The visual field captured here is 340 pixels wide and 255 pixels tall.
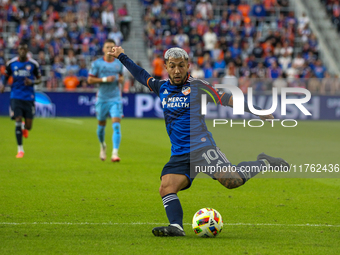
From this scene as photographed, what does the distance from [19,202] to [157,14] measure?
2291cm

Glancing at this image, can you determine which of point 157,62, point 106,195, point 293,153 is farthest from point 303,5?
point 106,195

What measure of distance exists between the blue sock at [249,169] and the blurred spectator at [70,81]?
1952 centimetres

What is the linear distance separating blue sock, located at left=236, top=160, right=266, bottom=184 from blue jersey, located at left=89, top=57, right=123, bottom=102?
590cm

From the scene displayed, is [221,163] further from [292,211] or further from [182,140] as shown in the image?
[292,211]

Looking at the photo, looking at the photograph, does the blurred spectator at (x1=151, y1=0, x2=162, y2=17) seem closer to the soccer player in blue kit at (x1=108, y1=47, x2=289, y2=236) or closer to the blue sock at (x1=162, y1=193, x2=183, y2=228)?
the soccer player in blue kit at (x1=108, y1=47, x2=289, y2=236)

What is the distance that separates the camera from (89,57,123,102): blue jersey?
11.1m

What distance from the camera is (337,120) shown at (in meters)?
24.2

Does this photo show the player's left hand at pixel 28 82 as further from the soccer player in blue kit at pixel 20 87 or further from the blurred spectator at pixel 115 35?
Result: the blurred spectator at pixel 115 35

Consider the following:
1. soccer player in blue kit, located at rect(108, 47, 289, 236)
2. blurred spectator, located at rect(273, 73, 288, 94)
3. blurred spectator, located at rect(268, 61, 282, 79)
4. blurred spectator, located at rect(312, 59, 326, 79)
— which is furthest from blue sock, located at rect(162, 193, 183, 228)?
blurred spectator, located at rect(312, 59, 326, 79)

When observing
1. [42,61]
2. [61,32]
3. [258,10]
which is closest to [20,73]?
[42,61]

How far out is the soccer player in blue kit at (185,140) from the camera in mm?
5453

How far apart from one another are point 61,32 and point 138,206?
67.6ft

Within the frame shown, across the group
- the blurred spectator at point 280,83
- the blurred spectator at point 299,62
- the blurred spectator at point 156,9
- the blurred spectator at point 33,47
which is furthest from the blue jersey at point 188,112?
the blurred spectator at point 156,9

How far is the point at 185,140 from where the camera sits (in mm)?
5621
